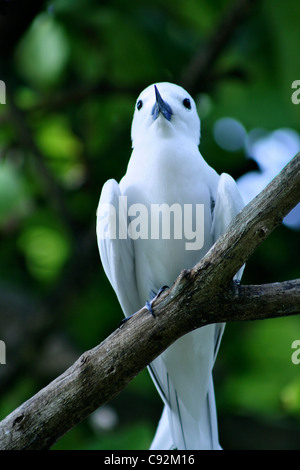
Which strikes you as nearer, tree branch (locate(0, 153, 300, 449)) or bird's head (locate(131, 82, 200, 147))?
tree branch (locate(0, 153, 300, 449))

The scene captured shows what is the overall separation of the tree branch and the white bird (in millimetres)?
462

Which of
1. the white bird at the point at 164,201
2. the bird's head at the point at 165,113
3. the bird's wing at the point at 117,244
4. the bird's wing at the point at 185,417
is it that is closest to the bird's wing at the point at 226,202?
the white bird at the point at 164,201

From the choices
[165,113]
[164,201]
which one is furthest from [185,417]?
[165,113]

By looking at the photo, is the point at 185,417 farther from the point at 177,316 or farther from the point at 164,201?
the point at 164,201

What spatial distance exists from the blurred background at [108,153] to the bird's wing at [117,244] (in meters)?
1.74

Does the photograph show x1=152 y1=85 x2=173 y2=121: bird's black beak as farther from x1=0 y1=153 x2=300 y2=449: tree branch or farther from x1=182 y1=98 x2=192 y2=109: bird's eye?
x1=0 y1=153 x2=300 y2=449: tree branch

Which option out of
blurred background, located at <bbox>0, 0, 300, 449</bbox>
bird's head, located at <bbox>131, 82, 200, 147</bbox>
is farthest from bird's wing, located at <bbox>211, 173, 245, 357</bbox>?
blurred background, located at <bbox>0, 0, 300, 449</bbox>

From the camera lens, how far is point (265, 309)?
7.97ft

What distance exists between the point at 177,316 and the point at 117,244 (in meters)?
0.63

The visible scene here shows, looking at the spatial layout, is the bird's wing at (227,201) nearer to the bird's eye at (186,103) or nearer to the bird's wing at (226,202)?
the bird's wing at (226,202)

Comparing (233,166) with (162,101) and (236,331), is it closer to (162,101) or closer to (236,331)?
(236,331)

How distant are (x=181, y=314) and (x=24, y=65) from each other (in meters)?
3.73

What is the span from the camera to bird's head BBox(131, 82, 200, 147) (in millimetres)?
2834

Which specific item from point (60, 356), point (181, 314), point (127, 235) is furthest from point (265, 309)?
point (60, 356)
